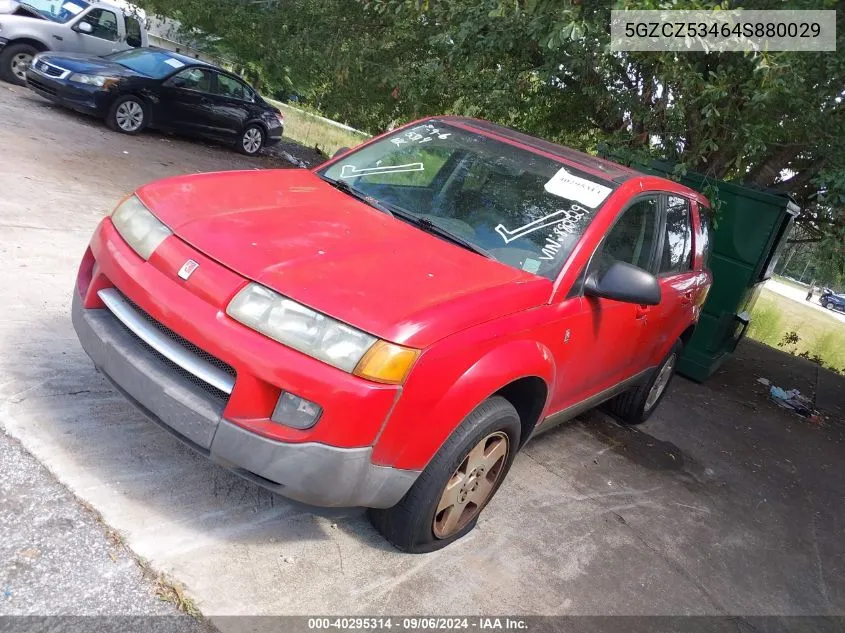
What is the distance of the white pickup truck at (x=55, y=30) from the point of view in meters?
12.0

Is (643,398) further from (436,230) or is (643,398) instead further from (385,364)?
(385,364)

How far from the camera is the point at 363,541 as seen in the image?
3.21 m

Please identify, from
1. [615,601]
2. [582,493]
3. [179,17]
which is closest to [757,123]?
[582,493]

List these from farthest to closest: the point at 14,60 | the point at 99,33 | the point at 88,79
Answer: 1. the point at 99,33
2. the point at 14,60
3. the point at 88,79

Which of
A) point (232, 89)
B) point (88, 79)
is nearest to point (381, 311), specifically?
point (88, 79)

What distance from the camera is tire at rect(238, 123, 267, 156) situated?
45.3 ft

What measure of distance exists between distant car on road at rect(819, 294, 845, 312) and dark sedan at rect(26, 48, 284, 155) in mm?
42047

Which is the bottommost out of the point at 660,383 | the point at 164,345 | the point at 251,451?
the point at 660,383

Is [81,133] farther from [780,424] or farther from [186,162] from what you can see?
[780,424]

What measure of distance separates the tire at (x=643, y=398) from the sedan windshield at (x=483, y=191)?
2037mm

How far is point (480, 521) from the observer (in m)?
3.68

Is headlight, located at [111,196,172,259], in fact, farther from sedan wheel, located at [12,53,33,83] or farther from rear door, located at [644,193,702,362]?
sedan wheel, located at [12,53,33,83]

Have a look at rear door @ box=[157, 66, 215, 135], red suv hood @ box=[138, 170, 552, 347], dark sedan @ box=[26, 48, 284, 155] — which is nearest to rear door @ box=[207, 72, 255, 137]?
dark sedan @ box=[26, 48, 284, 155]

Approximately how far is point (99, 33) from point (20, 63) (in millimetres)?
1521
